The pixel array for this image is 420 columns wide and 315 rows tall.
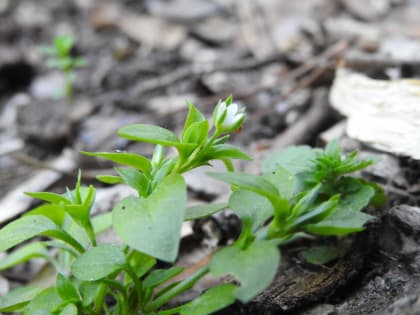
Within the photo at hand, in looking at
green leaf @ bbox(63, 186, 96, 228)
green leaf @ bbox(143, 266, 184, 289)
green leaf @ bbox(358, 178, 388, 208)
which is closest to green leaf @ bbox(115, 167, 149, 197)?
green leaf @ bbox(63, 186, 96, 228)

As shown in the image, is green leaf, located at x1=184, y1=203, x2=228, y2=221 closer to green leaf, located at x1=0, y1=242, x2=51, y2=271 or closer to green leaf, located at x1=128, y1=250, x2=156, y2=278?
green leaf, located at x1=128, y1=250, x2=156, y2=278

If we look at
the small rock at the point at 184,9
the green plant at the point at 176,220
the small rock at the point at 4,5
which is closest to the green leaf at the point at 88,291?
the green plant at the point at 176,220

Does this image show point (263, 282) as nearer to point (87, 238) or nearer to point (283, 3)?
point (87, 238)

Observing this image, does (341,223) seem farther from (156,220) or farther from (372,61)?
(372,61)

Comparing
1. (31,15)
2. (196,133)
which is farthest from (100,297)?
(31,15)

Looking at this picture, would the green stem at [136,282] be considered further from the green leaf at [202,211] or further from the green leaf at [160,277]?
the green leaf at [202,211]

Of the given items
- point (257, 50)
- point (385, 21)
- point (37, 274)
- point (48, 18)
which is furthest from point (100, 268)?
point (48, 18)
